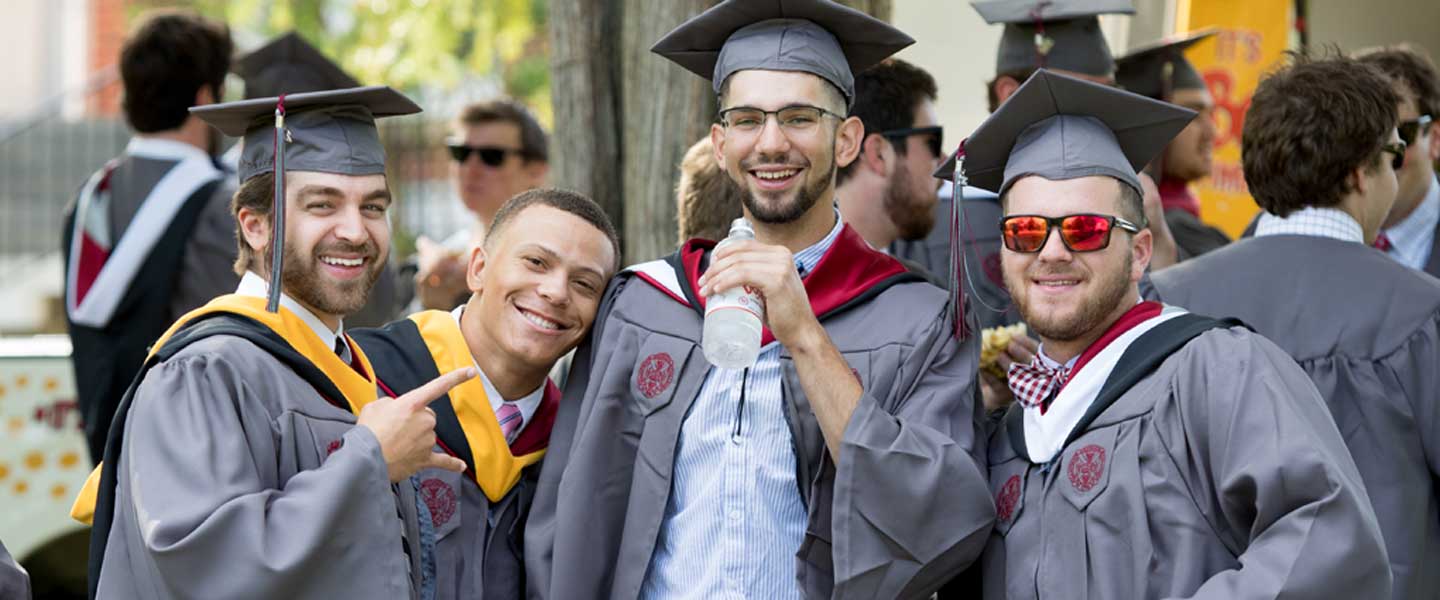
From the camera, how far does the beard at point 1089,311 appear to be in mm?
3393

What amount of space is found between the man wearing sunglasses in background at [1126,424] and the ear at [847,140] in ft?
0.91

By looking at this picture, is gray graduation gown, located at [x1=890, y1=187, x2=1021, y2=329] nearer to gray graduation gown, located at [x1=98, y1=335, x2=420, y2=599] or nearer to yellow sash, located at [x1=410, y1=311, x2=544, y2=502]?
yellow sash, located at [x1=410, y1=311, x2=544, y2=502]

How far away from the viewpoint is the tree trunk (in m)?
5.26

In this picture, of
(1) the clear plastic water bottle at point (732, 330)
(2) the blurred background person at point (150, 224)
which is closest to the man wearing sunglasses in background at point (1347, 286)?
(1) the clear plastic water bottle at point (732, 330)

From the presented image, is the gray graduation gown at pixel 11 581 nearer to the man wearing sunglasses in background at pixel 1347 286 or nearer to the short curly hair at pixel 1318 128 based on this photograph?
the man wearing sunglasses in background at pixel 1347 286

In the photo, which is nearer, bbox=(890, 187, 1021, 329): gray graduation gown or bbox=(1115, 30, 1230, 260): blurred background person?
bbox=(890, 187, 1021, 329): gray graduation gown

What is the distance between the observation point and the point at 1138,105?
137 inches

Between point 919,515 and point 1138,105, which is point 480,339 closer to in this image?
point 919,515

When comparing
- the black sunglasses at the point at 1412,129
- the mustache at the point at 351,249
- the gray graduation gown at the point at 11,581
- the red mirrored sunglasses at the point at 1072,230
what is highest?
the black sunglasses at the point at 1412,129

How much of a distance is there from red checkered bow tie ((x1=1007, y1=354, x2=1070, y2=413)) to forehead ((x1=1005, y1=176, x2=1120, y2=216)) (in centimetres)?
35

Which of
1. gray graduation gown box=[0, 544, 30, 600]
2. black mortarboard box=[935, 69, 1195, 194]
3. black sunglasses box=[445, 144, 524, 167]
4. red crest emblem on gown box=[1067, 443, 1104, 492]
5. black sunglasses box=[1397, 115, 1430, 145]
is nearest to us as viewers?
gray graduation gown box=[0, 544, 30, 600]

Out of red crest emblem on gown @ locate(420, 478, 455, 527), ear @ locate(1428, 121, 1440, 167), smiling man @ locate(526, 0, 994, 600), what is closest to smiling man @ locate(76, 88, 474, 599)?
red crest emblem on gown @ locate(420, 478, 455, 527)

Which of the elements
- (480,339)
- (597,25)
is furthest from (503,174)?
(480,339)

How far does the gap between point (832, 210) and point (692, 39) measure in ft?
1.75
